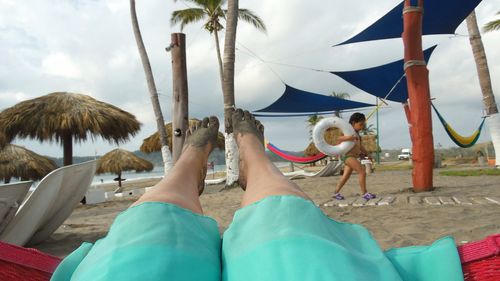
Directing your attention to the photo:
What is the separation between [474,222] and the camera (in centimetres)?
271

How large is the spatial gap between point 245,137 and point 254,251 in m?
1.19

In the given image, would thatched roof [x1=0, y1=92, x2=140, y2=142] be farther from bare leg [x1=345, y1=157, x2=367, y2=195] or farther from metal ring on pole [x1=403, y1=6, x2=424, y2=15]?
metal ring on pole [x1=403, y1=6, x2=424, y2=15]

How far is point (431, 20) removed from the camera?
637 centimetres

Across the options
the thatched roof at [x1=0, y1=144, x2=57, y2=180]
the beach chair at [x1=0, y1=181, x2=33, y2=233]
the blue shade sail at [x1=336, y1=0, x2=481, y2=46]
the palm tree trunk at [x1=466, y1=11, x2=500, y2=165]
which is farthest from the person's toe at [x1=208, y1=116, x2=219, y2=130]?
the thatched roof at [x1=0, y1=144, x2=57, y2=180]

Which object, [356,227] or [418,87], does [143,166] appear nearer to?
[418,87]

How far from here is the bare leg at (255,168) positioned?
0.91 meters

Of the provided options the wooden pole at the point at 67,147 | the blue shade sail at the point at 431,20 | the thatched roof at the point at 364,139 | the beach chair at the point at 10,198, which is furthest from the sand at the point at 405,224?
the thatched roof at the point at 364,139

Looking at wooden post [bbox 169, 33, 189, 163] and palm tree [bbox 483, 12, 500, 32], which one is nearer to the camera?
wooden post [bbox 169, 33, 189, 163]

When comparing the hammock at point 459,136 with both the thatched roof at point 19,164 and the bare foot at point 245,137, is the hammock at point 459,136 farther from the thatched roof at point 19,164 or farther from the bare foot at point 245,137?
the thatched roof at point 19,164

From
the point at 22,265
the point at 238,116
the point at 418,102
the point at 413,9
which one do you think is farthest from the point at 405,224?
the point at 413,9

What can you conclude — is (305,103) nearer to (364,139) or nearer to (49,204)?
(49,204)

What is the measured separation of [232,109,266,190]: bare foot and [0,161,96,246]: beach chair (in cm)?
125

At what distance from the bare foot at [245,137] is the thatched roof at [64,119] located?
7.27 m

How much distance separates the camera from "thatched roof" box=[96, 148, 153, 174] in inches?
632
